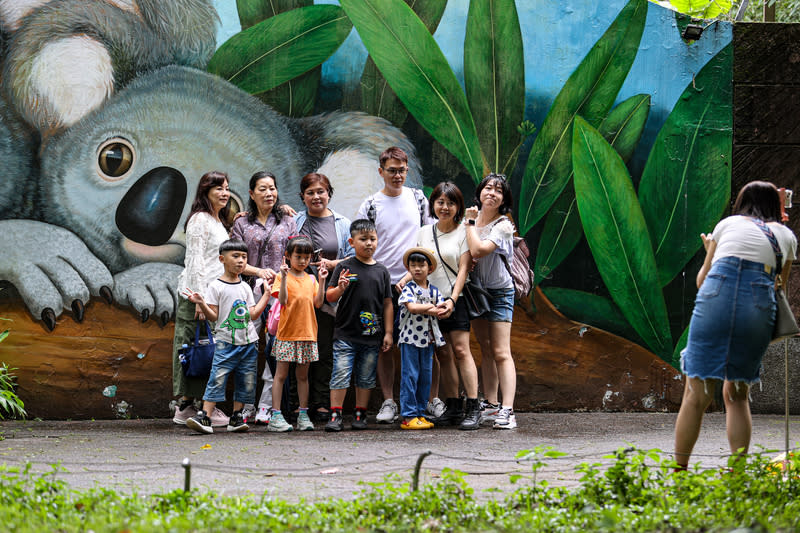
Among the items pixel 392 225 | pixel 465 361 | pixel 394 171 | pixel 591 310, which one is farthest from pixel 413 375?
pixel 591 310

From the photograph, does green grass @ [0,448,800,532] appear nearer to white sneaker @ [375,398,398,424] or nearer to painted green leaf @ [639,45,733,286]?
white sneaker @ [375,398,398,424]

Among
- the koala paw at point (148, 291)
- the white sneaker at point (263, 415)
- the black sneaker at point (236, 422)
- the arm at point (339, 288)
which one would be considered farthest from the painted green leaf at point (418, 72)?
the black sneaker at point (236, 422)

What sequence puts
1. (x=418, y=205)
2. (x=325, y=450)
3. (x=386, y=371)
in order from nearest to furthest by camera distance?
1. (x=325, y=450)
2. (x=386, y=371)
3. (x=418, y=205)

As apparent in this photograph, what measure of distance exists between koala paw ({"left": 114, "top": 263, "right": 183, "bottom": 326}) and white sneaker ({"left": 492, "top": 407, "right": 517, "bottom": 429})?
9.16ft

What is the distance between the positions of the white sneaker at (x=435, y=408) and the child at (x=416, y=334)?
349 mm

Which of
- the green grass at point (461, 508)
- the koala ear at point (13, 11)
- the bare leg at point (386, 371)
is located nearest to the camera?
the green grass at point (461, 508)

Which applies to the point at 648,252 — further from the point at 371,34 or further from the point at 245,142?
the point at 245,142

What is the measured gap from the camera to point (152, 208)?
7004 millimetres

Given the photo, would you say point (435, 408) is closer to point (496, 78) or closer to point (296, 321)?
point (296, 321)

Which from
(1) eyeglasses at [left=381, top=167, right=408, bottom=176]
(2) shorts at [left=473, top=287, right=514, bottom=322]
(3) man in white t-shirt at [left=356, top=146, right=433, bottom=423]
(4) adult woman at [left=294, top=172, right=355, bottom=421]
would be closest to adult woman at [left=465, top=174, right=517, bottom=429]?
(2) shorts at [left=473, top=287, right=514, bottom=322]

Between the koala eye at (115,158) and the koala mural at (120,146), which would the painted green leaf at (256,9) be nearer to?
the koala mural at (120,146)

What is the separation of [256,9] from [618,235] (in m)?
3.65

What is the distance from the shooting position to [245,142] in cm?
708

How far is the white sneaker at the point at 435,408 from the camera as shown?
264 inches
